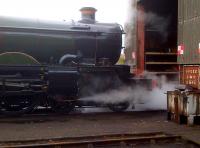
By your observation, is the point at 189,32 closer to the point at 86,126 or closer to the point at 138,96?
the point at 138,96

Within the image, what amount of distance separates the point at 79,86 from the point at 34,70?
139cm

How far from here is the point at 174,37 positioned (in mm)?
13266

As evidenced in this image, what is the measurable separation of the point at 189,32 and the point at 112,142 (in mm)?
4079

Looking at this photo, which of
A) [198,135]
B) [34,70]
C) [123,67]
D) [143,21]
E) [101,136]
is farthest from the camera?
[143,21]

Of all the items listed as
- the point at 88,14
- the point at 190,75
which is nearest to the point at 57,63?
the point at 88,14

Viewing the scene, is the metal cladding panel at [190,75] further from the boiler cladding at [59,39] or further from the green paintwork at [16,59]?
the green paintwork at [16,59]

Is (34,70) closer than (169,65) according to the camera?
Yes

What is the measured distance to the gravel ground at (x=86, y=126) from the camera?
8.05 metres

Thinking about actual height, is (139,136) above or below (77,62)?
below

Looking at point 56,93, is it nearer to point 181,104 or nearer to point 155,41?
point 181,104

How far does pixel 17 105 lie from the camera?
10438mm

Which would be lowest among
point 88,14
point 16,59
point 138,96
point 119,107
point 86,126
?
point 86,126

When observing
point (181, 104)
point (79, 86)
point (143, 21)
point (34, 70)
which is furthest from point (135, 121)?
point (143, 21)

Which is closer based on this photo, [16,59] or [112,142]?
[112,142]
